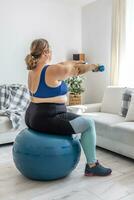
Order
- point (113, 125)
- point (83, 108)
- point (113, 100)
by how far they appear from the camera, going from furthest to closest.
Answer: point (113, 100) → point (83, 108) → point (113, 125)

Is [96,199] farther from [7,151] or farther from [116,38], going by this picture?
[116,38]

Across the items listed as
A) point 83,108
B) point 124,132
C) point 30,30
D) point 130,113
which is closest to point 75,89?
point 83,108

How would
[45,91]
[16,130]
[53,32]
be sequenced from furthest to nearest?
[53,32] → [16,130] → [45,91]

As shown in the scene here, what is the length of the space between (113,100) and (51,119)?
67.7 inches

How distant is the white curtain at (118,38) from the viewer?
158 inches

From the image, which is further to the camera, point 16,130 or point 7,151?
point 16,130

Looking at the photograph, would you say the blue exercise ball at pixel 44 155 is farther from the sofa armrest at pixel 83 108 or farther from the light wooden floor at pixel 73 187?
Result: the sofa armrest at pixel 83 108

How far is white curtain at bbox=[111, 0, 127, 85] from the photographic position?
4.01 m

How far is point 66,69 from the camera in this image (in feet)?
7.18

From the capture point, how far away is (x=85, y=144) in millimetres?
2377

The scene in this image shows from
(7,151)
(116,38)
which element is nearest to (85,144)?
(7,151)

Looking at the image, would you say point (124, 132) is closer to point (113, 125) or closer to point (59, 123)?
point (113, 125)

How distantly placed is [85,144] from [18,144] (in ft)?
2.05

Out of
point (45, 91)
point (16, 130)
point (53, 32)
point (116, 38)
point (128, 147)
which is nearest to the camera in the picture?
point (45, 91)
